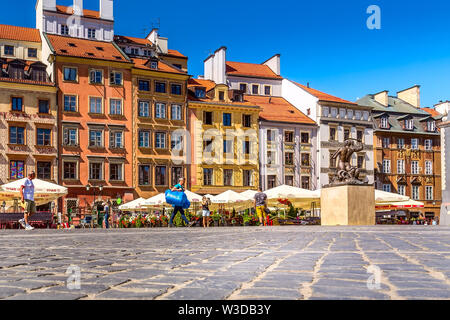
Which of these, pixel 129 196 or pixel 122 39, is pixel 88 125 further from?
pixel 122 39

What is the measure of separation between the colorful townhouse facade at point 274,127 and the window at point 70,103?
15.0 meters

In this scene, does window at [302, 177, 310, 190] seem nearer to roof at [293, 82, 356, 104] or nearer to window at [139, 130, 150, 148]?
roof at [293, 82, 356, 104]

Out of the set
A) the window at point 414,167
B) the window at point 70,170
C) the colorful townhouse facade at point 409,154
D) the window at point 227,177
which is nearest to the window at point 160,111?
the window at point 227,177

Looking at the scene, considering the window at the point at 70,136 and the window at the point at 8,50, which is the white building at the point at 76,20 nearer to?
the window at the point at 8,50

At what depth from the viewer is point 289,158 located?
185ft

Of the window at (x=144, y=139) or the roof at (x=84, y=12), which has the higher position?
the roof at (x=84, y=12)

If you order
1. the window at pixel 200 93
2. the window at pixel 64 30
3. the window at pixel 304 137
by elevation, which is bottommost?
the window at pixel 304 137

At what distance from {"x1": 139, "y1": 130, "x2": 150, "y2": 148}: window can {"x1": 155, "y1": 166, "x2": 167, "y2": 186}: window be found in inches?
79.4

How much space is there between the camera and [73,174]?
46125mm

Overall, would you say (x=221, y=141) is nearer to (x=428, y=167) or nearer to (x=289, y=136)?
(x=289, y=136)

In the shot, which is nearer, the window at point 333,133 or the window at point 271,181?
the window at point 271,181

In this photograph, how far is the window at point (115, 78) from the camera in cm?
4894

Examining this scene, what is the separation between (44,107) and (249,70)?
78.6 feet
